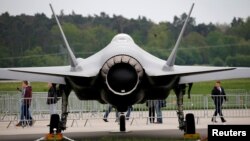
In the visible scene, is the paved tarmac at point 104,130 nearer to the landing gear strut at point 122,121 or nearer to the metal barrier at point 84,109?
the landing gear strut at point 122,121

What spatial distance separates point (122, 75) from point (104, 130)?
7.55m

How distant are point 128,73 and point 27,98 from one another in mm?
9337

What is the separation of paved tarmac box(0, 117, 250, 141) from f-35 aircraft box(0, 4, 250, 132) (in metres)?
1.73

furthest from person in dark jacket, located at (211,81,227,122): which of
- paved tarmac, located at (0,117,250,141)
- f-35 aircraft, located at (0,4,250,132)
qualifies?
f-35 aircraft, located at (0,4,250,132)

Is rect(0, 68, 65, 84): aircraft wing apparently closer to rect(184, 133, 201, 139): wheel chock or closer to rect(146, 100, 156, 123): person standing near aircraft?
rect(184, 133, 201, 139): wheel chock

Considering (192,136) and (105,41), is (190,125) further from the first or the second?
(105,41)

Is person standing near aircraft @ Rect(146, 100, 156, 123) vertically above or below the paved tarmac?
above

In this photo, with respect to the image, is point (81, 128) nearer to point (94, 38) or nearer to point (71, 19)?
point (94, 38)

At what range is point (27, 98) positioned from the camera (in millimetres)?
23547

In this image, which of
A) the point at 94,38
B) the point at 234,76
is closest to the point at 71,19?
the point at 94,38

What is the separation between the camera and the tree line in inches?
1626

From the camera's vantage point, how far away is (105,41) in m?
40.5

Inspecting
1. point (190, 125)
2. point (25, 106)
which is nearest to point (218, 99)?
point (25, 106)

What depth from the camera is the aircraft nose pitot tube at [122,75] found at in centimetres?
1484
